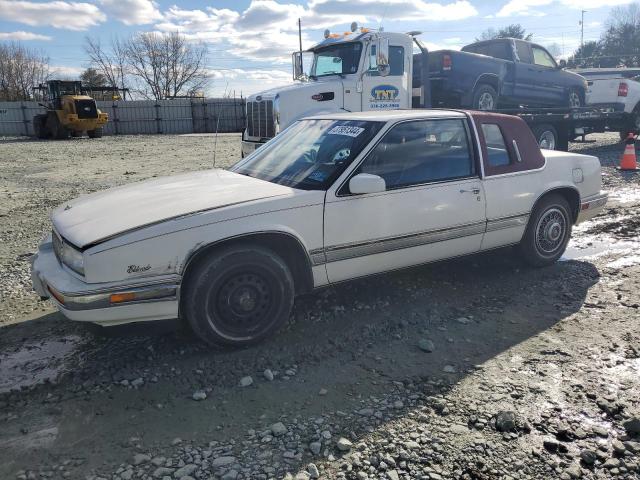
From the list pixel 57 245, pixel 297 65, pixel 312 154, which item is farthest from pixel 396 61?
pixel 57 245

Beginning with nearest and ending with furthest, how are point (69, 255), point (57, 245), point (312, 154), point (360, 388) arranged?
point (360, 388), point (69, 255), point (57, 245), point (312, 154)

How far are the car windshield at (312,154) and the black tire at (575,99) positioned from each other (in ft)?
36.6

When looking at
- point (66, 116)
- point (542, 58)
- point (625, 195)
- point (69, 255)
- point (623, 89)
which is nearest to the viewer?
point (69, 255)

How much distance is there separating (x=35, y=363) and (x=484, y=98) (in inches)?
411

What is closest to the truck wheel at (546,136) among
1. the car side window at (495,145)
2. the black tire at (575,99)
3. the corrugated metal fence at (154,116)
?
the black tire at (575,99)

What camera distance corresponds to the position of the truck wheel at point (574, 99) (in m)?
13.4

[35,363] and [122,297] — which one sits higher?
[122,297]

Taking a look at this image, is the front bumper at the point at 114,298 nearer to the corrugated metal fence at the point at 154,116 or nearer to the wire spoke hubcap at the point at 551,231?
the wire spoke hubcap at the point at 551,231

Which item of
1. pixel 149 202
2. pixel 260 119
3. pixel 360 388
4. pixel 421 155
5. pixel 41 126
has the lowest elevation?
pixel 360 388

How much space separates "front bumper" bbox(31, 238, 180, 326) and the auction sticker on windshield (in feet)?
6.00

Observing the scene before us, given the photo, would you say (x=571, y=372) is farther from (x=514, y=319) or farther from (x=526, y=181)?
(x=526, y=181)

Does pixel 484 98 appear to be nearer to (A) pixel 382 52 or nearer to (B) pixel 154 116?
(A) pixel 382 52

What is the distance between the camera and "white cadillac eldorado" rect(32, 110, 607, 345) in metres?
3.21

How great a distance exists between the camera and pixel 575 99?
44.7 ft
